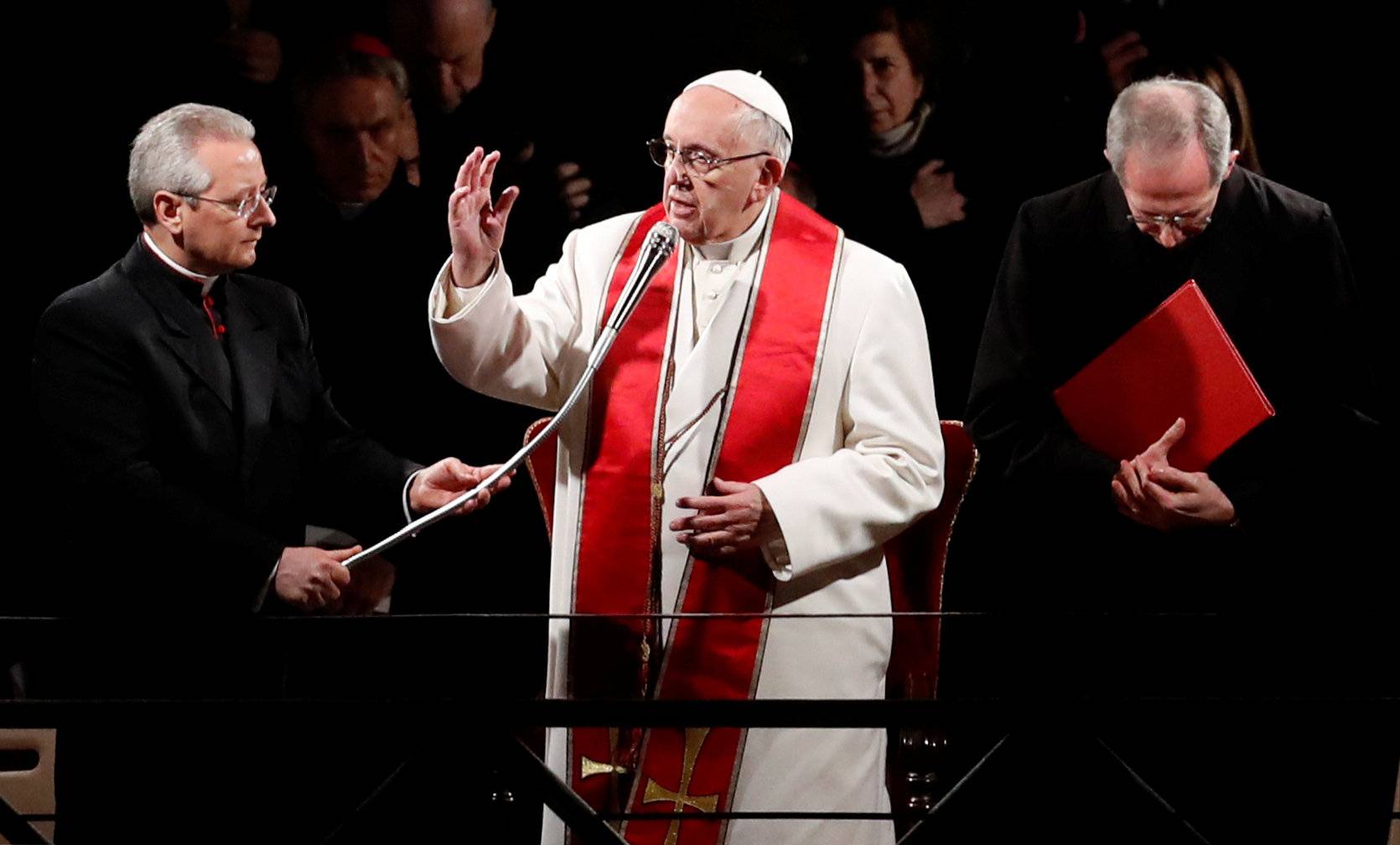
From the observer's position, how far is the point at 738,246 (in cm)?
322

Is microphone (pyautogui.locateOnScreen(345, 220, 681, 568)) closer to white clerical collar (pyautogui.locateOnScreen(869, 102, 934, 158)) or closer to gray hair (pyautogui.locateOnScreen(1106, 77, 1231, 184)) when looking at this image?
gray hair (pyautogui.locateOnScreen(1106, 77, 1231, 184))

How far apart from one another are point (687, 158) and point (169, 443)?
1057 mm

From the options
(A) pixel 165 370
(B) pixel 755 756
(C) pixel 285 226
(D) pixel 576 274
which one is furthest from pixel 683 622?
(C) pixel 285 226

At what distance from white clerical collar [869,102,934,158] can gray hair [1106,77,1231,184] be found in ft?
2.10

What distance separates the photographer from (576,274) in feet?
10.6

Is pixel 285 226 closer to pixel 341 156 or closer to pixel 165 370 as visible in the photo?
pixel 341 156

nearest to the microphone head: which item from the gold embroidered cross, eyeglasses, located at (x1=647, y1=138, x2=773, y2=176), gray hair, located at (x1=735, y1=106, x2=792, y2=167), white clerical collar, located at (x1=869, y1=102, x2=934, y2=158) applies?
eyeglasses, located at (x1=647, y1=138, x2=773, y2=176)

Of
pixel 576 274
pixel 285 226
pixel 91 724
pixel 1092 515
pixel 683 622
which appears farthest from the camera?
pixel 285 226

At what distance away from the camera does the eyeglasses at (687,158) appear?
303 cm

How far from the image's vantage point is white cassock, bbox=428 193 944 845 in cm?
297

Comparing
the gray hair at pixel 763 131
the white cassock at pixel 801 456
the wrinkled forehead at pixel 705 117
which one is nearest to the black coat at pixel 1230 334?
the white cassock at pixel 801 456

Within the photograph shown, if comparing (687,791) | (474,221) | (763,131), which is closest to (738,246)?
(763,131)

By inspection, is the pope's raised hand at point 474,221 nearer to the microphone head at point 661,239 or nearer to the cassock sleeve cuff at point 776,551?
the microphone head at point 661,239

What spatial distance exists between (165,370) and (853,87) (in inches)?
68.8
